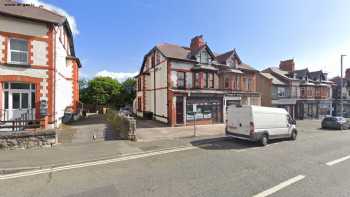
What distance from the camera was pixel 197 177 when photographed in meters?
6.01

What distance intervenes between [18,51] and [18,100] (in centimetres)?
319

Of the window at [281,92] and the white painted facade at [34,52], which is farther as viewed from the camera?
the window at [281,92]

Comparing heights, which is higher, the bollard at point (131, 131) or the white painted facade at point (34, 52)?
the white painted facade at point (34, 52)

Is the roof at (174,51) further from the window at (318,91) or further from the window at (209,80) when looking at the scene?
the window at (318,91)

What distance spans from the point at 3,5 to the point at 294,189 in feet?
60.5

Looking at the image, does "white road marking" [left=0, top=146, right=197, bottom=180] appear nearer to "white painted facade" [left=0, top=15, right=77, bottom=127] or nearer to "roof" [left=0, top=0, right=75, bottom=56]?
"white painted facade" [left=0, top=15, right=77, bottom=127]

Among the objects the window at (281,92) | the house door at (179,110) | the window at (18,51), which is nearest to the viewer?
the window at (18,51)

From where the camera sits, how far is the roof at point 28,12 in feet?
39.1

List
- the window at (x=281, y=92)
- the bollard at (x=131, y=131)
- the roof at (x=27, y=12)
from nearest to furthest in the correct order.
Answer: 1. the bollard at (x=131, y=131)
2. the roof at (x=27, y=12)
3. the window at (x=281, y=92)

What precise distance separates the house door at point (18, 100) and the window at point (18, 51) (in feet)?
5.13

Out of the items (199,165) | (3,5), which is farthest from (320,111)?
(3,5)

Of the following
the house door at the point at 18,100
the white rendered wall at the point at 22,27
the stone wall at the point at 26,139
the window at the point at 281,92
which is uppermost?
the white rendered wall at the point at 22,27

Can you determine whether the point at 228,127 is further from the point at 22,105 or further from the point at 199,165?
the point at 22,105

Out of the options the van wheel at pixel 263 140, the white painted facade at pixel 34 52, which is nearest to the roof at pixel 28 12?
the white painted facade at pixel 34 52
